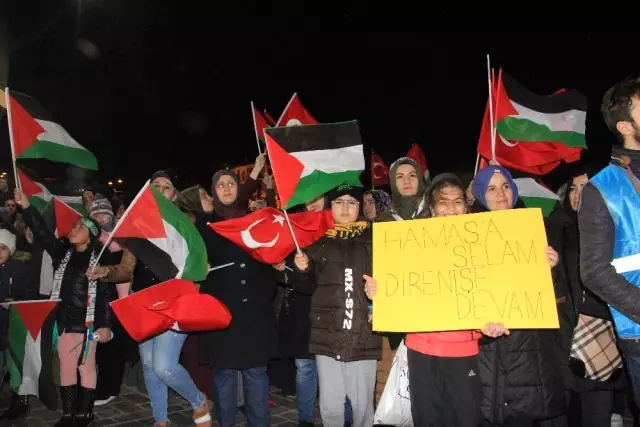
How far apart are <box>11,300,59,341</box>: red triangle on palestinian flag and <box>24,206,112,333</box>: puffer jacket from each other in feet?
0.38

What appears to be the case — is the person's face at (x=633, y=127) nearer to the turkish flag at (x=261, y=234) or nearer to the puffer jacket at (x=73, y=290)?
the turkish flag at (x=261, y=234)

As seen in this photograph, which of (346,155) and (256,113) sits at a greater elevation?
(256,113)

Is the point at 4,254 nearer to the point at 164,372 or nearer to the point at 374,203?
the point at 164,372

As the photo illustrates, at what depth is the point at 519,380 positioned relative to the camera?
11.8ft

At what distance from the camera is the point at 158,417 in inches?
191

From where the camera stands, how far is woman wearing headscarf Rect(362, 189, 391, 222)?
19.9 feet

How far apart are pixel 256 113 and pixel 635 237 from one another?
17.2 ft

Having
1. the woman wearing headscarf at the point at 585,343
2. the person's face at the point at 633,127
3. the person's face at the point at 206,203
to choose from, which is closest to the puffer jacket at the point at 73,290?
the person's face at the point at 206,203

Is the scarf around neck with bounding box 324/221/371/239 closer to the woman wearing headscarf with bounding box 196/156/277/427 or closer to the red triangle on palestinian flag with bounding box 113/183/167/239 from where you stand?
the woman wearing headscarf with bounding box 196/156/277/427

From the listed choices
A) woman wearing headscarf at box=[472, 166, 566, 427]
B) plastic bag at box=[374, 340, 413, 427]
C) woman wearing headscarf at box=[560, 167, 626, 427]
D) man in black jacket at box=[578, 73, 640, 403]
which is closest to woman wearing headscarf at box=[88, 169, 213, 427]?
plastic bag at box=[374, 340, 413, 427]

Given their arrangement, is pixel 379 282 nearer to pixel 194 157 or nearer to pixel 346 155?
pixel 346 155

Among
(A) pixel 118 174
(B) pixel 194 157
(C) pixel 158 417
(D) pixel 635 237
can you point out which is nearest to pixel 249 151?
(B) pixel 194 157

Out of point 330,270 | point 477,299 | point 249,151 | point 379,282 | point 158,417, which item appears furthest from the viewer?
point 249,151

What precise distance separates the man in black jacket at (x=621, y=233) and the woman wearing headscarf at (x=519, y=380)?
3.65ft
